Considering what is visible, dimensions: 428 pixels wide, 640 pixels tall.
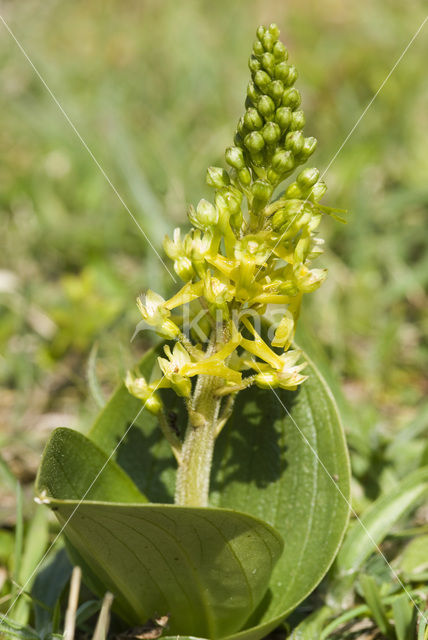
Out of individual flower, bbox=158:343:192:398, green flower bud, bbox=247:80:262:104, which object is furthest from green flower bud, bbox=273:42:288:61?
individual flower, bbox=158:343:192:398

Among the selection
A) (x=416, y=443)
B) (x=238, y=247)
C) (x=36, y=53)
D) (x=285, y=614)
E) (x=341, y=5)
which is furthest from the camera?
(x=341, y=5)

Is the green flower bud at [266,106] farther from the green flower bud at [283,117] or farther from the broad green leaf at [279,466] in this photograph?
the broad green leaf at [279,466]

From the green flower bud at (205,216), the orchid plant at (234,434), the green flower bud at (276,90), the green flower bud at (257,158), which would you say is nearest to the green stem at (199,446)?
the orchid plant at (234,434)

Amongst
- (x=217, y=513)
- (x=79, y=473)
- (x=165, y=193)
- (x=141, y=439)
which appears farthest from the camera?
(x=165, y=193)

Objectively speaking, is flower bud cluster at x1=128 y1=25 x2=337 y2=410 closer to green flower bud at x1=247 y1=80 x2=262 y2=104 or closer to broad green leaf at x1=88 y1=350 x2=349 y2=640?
green flower bud at x1=247 y1=80 x2=262 y2=104

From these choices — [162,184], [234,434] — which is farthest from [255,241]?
[162,184]

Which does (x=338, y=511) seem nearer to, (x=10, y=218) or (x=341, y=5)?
(x=10, y=218)

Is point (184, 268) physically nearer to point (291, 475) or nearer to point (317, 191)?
point (317, 191)

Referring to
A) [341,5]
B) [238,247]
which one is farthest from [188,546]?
[341,5]
